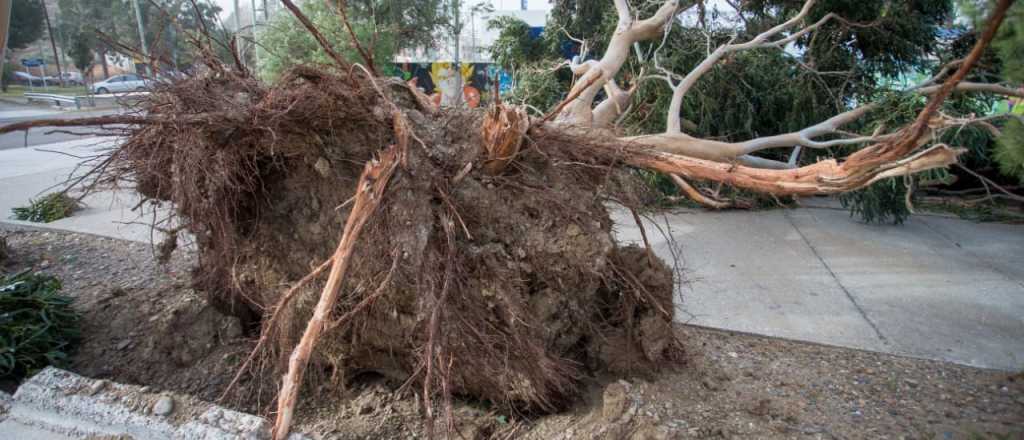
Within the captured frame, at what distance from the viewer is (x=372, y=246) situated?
2424 mm

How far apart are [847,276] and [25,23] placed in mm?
32675

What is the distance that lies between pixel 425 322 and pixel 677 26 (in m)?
6.24

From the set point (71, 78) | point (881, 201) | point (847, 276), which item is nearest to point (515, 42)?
point (881, 201)

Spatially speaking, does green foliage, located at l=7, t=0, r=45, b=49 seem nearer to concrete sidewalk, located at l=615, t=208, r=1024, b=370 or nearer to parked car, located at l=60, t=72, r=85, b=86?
parked car, located at l=60, t=72, r=85, b=86

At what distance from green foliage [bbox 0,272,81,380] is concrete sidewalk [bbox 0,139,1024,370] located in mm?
697

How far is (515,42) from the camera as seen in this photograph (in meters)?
9.62

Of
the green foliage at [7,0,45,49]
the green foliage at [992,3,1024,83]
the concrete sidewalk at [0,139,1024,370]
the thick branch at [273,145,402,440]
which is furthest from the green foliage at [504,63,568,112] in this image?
the green foliage at [7,0,45,49]

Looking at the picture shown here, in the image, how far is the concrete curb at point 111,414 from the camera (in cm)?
252

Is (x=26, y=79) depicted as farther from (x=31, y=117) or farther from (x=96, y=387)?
(x=96, y=387)

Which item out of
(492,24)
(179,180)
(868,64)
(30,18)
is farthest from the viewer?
(30,18)

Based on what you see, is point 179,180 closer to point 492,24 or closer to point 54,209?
point 54,209

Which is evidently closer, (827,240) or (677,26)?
(827,240)

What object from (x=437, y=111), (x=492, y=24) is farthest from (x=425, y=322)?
(x=492, y=24)

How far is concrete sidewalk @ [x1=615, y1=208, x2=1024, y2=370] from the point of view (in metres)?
3.74
